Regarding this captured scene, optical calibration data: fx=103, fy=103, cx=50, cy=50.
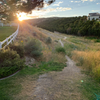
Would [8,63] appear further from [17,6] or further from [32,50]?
[32,50]

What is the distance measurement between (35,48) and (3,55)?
17.0ft

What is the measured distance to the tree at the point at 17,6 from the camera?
6.46 m

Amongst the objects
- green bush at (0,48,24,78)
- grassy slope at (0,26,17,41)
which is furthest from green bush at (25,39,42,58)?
grassy slope at (0,26,17,41)

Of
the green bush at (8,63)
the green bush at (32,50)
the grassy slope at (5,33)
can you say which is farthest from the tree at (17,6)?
the grassy slope at (5,33)

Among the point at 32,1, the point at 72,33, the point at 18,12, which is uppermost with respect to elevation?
the point at 32,1

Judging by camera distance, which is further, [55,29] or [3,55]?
[55,29]

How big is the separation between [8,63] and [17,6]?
12.7 ft

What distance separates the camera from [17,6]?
696 centimetres

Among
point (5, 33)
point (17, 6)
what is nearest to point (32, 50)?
point (17, 6)

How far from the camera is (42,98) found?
3.80 metres

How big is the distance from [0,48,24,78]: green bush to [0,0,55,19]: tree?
2492 millimetres

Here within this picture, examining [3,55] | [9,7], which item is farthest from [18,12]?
[3,55]

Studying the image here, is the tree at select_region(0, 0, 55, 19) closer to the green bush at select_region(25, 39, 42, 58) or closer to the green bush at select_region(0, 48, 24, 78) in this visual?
the green bush at select_region(0, 48, 24, 78)

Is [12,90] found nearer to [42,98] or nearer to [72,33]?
[42,98]
